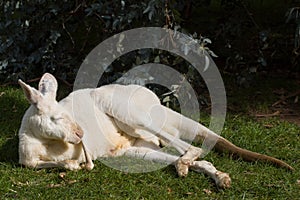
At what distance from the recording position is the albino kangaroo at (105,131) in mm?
4613

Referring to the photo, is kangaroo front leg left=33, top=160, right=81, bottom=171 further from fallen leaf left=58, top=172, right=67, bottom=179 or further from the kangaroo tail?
the kangaroo tail

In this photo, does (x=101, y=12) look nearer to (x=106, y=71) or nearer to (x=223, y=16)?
(x=106, y=71)

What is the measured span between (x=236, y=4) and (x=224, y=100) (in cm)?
150

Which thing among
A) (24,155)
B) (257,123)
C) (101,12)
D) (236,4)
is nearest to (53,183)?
(24,155)

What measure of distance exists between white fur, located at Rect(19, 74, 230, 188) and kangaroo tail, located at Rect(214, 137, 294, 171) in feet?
0.57

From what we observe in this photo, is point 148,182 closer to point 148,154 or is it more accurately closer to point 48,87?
point 148,154

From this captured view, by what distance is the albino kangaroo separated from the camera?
4613 mm

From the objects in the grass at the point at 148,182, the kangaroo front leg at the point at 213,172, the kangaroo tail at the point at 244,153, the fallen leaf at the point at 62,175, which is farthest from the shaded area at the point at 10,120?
the kangaroo tail at the point at 244,153

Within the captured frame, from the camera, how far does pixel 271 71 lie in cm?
800

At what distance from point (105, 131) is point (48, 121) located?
1.85ft

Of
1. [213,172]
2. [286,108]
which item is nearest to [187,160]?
[213,172]

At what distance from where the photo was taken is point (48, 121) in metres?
4.60

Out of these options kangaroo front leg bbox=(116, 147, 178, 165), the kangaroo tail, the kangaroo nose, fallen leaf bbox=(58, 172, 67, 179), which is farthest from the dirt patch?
fallen leaf bbox=(58, 172, 67, 179)

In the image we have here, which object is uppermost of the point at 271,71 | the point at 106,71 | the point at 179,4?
the point at 179,4
